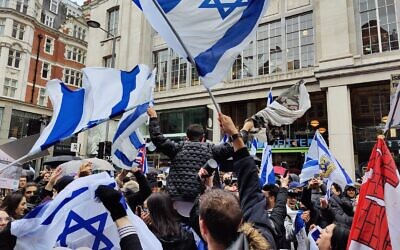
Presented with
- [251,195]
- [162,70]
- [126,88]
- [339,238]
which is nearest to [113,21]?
[162,70]

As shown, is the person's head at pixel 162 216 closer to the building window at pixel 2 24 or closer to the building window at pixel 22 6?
the building window at pixel 2 24

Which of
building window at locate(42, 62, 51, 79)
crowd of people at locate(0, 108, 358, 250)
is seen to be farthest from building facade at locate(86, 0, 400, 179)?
building window at locate(42, 62, 51, 79)

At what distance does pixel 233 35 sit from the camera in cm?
387

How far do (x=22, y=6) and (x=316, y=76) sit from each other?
33881mm

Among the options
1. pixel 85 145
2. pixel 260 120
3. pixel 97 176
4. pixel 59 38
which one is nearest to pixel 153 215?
pixel 97 176

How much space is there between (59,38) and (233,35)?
44.4 meters

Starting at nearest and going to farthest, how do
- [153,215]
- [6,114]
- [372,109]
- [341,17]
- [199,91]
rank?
[153,215]
[341,17]
[372,109]
[199,91]
[6,114]

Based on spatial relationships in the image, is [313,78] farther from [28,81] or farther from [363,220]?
[28,81]

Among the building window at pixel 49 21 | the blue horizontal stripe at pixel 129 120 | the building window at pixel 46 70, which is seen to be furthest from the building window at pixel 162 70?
the building window at pixel 49 21

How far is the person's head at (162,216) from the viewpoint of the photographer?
3035mm

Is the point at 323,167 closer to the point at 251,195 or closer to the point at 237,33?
the point at 237,33

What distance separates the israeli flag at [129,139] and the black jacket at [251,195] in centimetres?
265

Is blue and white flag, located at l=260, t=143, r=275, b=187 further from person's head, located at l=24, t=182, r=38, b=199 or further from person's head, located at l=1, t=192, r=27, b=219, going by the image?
person's head, located at l=1, t=192, r=27, b=219

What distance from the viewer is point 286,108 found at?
21.8 feet
